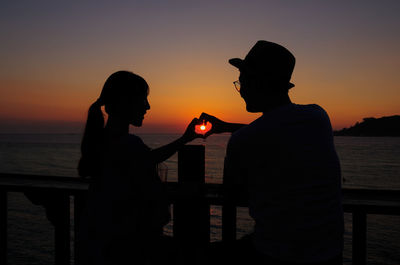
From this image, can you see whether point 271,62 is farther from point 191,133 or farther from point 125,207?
point 125,207

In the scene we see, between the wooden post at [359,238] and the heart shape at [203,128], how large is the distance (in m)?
1.32

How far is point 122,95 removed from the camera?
7.30 ft

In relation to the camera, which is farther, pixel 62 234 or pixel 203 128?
pixel 62 234

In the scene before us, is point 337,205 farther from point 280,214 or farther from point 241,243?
point 241,243

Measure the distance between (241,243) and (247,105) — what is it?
889 millimetres

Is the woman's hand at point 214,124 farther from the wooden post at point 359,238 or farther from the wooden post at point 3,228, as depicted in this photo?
the wooden post at point 3,228

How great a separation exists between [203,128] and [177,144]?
0.25 m

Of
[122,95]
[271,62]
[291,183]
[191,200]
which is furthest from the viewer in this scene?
[191,200]

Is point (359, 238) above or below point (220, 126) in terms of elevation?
below

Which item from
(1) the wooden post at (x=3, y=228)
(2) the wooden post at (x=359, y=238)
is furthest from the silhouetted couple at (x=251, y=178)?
(1) the wooden post at (x=3, y=228)

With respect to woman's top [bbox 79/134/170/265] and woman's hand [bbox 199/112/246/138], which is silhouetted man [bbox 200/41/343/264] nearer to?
woman's top [bbox 79/134/170/265]

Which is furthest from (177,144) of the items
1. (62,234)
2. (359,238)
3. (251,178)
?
(62,234)

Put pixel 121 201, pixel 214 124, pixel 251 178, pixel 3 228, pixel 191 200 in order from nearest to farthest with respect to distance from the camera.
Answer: pixel 251 178 → pixel 121 201 → pixel 191 200 → pixel 214 124 → pixel 3 228

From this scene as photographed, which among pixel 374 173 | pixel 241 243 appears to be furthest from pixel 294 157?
pixel 374 173
